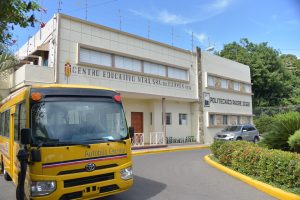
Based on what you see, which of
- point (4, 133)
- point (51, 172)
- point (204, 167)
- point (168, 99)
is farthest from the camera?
point (168, 99)

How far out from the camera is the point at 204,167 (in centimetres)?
1206

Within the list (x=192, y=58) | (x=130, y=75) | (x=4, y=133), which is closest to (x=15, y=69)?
(x=130, y=75)

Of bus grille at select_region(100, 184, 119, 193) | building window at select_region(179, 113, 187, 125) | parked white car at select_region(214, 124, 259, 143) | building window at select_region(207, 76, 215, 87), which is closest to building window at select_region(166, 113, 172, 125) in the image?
building window at select_region(179, 113, 187, 125)

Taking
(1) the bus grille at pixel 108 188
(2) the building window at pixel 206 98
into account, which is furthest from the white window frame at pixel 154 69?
(1) the bus grille at pixel 108 188

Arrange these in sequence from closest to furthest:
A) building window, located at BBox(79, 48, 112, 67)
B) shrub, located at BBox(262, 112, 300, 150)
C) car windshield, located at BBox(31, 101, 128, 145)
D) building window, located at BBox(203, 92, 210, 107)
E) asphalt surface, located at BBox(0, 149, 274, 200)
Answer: car windshield, located at BBox(31, 101, 128, 145) < asphalt surface, located at BBox(0, 149, 274, 200) < shrub, located at BBox(262, 112, 300, 150) < building window, located at BBox(79, 48, 112, 67) < building window, located at BBox(203, 92, 210, 107)

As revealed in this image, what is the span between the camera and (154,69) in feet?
75.5

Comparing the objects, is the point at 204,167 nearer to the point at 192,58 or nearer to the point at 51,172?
the point at 51,172

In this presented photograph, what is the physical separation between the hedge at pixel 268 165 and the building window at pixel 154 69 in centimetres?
1219

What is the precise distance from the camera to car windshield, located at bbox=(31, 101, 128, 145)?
19.4 ft

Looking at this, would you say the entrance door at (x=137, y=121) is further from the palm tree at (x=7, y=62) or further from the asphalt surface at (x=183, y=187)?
the asphalt surface at (x=183, y=187)

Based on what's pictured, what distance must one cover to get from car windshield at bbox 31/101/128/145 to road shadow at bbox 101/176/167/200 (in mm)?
1629

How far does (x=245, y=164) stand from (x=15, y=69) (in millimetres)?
15052

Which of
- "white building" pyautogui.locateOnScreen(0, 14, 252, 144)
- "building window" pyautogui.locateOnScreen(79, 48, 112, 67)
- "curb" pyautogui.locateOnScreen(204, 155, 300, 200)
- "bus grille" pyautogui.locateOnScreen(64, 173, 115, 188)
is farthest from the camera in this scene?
"building window" pyautogui.locateOnScreen(79, 48, 112, 67)

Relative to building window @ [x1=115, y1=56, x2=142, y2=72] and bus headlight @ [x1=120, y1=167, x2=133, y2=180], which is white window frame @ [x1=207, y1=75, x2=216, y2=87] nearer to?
building window @ [x1=115, y1=56, x2=142, y2=72]
